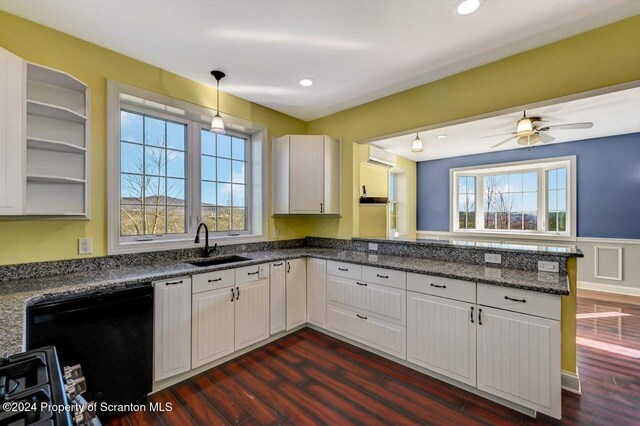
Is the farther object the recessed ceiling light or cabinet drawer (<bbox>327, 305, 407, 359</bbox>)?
cabinet drawer (<bbox>327, 305, 407, 359</bbox>)

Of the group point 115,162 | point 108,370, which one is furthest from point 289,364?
point 115,162

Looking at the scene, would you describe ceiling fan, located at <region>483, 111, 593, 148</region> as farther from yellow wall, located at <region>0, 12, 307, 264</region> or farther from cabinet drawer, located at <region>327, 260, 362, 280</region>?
yellow wall, located at <region>0, 12, 307, 264</region>

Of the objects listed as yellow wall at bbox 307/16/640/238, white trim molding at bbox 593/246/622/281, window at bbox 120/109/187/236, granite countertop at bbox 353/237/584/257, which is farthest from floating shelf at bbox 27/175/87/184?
white trim molding at bbox 593/246/622/281

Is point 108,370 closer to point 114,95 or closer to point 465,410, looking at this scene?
point 114,95

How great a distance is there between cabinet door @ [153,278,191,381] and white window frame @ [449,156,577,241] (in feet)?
18.4

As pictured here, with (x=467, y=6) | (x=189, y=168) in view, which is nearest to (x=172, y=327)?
(x=189, y=168)

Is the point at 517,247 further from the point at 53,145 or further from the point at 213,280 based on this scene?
the point at 53,145

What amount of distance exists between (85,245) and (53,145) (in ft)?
2.48

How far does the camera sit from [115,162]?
7.38 feet

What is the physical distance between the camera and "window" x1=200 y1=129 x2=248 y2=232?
301 cm

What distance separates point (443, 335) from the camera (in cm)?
210

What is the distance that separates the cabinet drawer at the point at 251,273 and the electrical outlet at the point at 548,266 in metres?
2.33

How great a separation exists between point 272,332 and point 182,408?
1.03 m

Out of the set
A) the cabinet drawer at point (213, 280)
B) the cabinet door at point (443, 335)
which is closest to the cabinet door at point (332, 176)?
the cabinet drawer at point (213, 280)
